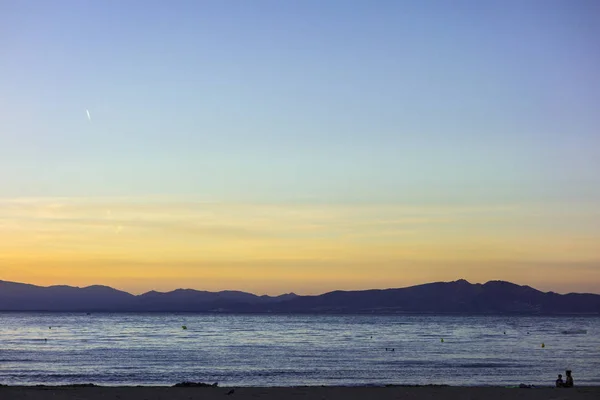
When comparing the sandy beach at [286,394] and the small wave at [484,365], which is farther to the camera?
the small wave at [484,365]

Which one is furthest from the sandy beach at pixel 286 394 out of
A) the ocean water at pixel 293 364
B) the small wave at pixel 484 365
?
the small wave at pixel 484 365

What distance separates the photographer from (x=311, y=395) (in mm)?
28203

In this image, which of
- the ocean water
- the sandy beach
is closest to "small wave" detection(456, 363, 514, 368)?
the ocean water

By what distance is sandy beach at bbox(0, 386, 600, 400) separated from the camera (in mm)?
26797

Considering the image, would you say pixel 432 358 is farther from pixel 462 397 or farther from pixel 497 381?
pixel 462 397

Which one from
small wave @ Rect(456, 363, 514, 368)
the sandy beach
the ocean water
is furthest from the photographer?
small wave @ Rect(456, 363, 514, 368)

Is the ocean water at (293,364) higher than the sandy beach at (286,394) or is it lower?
lower

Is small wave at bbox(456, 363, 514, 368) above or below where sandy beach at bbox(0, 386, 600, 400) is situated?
below

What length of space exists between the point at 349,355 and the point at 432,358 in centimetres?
799

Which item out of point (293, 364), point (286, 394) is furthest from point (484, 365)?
point (286, 394)

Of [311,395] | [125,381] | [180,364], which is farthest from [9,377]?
[311,395]

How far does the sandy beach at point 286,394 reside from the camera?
26.8m

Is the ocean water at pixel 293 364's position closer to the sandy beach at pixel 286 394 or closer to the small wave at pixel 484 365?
the small wave at pixel 484 365

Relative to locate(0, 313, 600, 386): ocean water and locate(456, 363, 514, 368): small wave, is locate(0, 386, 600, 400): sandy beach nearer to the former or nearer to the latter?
locate(0, 313, 600, 386): ocean water
